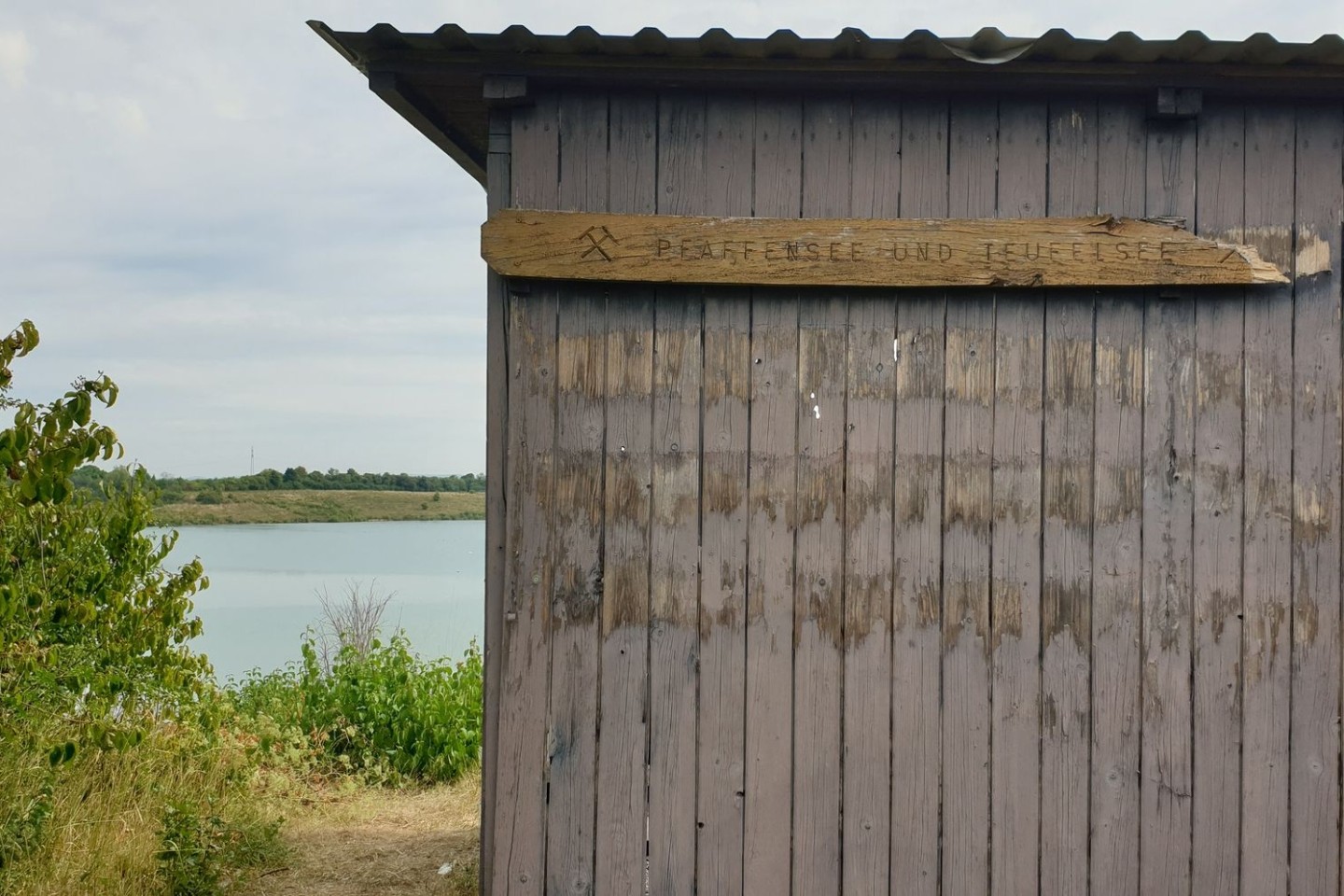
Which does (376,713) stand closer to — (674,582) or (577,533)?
(577,533)

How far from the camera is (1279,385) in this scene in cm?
360

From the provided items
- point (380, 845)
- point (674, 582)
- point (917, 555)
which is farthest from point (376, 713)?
point (917, 555)

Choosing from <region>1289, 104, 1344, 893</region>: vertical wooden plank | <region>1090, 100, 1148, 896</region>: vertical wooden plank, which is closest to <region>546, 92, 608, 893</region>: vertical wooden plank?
<region>1090, 100, 1148, 896</region>: vertical wooden plank

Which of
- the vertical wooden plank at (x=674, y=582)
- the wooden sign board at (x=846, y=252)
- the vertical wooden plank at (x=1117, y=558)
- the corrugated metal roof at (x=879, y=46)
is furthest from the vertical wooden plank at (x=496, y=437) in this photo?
the vertical wooden plank at (x=1117, y=558)

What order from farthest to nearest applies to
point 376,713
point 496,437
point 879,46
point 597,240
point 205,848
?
point 376,713, point 205,848, point 496,437, point 597,240, point 879,46

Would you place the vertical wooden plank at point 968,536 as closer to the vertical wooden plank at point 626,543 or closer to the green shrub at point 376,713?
the vertical wooden plank at point 626,543

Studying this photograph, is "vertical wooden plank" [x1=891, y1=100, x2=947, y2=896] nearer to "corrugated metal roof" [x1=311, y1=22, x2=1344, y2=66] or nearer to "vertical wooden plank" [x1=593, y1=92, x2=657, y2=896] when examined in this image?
"corrugated metal roof" [x1=311, y1=22, x2=1344, y2=66]

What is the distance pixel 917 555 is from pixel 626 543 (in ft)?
3.65

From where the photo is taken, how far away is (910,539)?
3529 millimetres

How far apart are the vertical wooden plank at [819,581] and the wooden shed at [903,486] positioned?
13mm

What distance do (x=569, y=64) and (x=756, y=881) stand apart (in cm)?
314

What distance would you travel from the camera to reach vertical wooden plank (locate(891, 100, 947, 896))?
3.49m

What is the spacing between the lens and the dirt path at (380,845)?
4648 mm

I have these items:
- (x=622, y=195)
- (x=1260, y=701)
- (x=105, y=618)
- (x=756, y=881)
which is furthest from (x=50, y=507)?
(x=1260, y=701)
